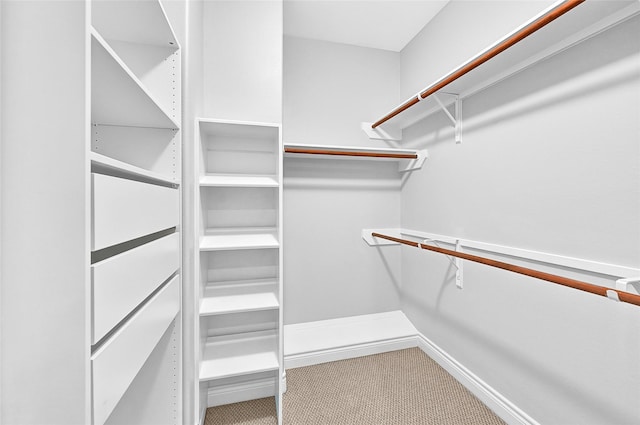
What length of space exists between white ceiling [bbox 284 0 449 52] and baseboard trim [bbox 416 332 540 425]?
234 cm

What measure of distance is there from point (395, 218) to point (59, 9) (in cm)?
219

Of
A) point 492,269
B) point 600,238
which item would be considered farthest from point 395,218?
point 600,238

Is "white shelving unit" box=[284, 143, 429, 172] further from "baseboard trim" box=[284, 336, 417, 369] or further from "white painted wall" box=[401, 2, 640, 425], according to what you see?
"baseboard trim" box=[284, 336, 417, 369]

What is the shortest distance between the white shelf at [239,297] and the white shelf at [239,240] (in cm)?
30

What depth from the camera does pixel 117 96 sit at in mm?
781

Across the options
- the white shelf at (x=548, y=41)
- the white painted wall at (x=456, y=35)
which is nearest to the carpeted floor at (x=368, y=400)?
the white shelf at (x=548, y=41)

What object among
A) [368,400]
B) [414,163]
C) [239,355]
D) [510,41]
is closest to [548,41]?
[510,41]

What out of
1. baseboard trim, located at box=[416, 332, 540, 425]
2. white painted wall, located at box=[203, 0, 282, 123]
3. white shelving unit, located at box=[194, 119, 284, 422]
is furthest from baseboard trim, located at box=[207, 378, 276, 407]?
white painted wall, located at box=[203, 0, 282, 123]

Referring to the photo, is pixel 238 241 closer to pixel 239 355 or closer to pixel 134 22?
pixel 239 355

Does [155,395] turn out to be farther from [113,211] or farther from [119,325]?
[113,211]

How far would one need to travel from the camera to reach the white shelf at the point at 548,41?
0.94 meters

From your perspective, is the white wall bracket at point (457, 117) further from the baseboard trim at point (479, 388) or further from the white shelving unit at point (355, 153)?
the baseboard trim at point (479, 388)

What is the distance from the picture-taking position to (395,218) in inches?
91.0

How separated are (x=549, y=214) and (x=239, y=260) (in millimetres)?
1635
